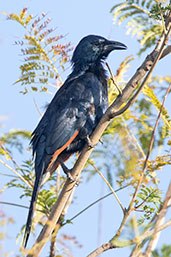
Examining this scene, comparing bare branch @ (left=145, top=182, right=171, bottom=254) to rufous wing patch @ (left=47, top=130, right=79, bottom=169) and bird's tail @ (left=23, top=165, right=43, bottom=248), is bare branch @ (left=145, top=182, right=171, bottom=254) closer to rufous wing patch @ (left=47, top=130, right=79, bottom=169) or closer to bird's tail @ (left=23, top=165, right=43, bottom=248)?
bird's tail @ (left=23, top=165, right=43, bottom=248)

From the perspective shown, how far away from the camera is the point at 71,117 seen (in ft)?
14.1

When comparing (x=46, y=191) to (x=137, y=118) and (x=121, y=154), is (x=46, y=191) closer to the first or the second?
(x=137, y=118)

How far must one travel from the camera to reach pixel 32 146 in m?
4.47

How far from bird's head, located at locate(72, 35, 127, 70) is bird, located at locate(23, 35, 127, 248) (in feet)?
0.04

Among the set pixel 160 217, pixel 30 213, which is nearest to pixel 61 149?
pixel 30 213

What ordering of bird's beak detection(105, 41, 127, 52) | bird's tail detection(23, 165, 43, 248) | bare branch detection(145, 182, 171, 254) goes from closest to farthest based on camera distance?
1. bare branch detection(145, 182, 171, 254)
2. bird's tail detection(23, 165, 43, 248)
3. bird's beak detection(105, 41, 127, 52)

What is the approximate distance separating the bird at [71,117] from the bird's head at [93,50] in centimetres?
1

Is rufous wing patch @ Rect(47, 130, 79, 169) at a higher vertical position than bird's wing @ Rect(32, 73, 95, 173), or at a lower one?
lower

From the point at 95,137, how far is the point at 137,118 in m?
1.10

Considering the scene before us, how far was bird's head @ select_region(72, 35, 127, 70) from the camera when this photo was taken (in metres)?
4.79

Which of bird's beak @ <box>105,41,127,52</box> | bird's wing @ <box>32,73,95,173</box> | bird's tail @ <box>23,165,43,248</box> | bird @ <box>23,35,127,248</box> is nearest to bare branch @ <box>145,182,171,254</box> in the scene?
bird's tail @ <box>23,165,43,248</box>

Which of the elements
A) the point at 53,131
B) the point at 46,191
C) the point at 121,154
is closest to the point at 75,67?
the point at 53,131

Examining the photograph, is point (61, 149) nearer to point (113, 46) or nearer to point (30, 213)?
point (30, 213)

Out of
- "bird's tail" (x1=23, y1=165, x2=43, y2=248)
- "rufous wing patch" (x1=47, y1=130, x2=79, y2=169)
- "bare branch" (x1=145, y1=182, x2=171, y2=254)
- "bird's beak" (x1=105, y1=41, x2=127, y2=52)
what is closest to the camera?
"bare branch" (x1=145, y1=182, x2=171, y2=254)
